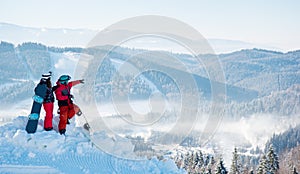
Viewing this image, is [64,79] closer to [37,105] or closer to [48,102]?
[48,102]

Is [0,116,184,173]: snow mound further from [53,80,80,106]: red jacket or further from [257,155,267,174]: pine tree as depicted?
[257,155,267,174]: pine tree

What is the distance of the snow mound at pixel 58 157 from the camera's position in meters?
11.6

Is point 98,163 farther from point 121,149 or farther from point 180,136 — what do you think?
point 180,136

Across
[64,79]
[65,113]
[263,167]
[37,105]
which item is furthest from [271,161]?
[37,105]

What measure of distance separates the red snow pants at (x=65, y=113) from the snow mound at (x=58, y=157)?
50 cm

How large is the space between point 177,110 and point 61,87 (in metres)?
4.80

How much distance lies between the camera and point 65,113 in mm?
13844

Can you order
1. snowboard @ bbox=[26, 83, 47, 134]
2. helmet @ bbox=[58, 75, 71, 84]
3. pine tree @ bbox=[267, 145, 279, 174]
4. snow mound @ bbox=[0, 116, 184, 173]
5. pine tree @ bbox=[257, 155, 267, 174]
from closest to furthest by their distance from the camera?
snow mound @ bbox=[0, 116, 184, 173] < snowboard @ bbox=[26, 83, 47, 134] < helmet @ bbox=[58, 75, 71, 84] < pine tree @ bbox=[257, 155, 267, 174] < pine tree @ bbox=[267, 145, 279, 174]

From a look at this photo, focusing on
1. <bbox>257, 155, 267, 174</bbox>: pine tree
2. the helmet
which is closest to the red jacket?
the helmet

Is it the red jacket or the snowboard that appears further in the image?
the red jacket

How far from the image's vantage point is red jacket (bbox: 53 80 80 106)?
44.5 ft

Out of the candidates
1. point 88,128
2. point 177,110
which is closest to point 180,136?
point 177,110

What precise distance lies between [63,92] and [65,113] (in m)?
0.75

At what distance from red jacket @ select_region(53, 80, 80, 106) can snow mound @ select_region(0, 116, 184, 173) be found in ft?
3.85
